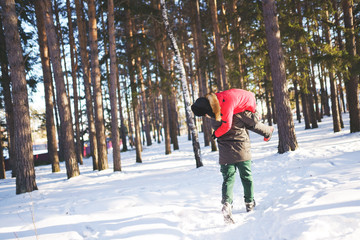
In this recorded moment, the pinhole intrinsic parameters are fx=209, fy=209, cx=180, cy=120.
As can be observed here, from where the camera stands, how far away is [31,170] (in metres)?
6.80

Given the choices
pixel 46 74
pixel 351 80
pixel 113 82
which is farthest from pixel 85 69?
pixel 351 80

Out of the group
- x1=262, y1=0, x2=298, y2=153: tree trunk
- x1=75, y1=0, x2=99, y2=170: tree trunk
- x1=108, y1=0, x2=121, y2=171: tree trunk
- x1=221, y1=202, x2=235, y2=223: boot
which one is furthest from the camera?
x1=75, y1=0, x2=99, y2=170: tree trunk

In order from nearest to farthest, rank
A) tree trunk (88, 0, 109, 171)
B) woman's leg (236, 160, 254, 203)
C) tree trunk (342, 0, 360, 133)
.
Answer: woman's leg (236, 160, 254, 203) < tree trunk (88, 0, 109, 171) < tree trunk (342, 0, 360, 133)

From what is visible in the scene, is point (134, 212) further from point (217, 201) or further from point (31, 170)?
point (31, 170)

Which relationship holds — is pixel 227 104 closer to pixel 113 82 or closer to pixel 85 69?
pixel 113 82

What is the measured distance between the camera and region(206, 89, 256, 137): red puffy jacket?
275 centimetres

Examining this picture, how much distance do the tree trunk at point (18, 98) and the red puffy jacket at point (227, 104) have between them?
653 cm

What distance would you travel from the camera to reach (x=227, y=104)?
276 cm

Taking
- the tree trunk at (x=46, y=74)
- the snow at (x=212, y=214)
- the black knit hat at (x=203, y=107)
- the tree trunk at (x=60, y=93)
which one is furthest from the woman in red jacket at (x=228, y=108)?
the tree trunk at (x=46, y=74)

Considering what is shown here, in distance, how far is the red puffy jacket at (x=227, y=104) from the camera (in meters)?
2.75

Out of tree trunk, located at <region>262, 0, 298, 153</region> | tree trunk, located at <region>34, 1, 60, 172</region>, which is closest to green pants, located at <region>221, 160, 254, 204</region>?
tree trunk, located at <region>262, 0, 298, 153</region>

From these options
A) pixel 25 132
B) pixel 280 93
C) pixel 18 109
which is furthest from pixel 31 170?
pixel 280 93

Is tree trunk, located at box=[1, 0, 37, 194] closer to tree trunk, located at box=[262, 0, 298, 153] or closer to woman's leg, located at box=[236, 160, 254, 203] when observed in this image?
woman's leg, located at box=[236, 160, 254, 203]

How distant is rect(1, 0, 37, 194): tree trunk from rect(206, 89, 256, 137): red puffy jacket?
653 centimetres
